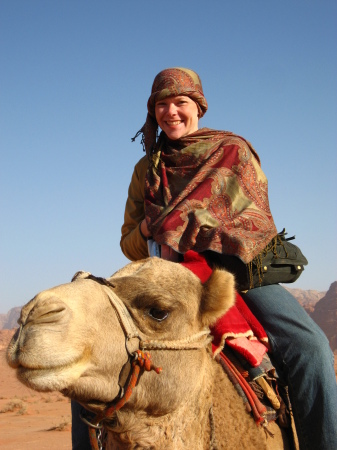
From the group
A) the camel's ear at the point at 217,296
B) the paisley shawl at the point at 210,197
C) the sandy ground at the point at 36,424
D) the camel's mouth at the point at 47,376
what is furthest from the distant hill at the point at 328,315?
the camel's mouth at the point at 47,376

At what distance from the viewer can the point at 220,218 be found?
12.4 feet

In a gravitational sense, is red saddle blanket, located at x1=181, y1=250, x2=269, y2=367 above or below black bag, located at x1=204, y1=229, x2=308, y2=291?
below

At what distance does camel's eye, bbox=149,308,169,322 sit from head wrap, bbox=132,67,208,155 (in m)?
1.84

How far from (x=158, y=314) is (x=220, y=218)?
1.02 metres

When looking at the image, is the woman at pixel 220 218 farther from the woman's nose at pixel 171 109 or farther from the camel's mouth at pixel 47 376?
the camel's mouth at pixel 47 376

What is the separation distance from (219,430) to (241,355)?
19.0 inches

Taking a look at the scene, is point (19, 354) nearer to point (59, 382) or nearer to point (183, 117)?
point (59, 382)

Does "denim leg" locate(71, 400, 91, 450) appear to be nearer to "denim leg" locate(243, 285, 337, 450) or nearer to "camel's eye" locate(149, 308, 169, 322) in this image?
"camel's eye" locate(149, 308, 169, 322)

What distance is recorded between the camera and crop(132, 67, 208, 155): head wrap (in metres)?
4.29

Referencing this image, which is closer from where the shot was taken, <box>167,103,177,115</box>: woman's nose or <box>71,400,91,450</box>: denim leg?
<box>71,400,91,450</box>: denim leg

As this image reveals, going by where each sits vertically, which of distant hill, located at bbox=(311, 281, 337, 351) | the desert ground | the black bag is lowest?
distant hill, located at bbox=(311, 281, 337, 351)

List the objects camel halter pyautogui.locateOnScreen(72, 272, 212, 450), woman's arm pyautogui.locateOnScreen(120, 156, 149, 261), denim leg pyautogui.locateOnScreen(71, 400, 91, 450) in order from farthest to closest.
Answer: woman's arm pyautogui.locateOnScreen(120, 156, 149, 261) → denim leg pyautogui.locateOnScreen(71, 400, 91, 450) → camel halter pyautogui.locateOnScreen(72, 272, 212, 450)

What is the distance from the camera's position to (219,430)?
316 cm

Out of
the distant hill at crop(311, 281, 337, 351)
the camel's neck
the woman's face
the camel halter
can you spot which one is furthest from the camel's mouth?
the distant hill at crop(311, 281, 337, 351)
